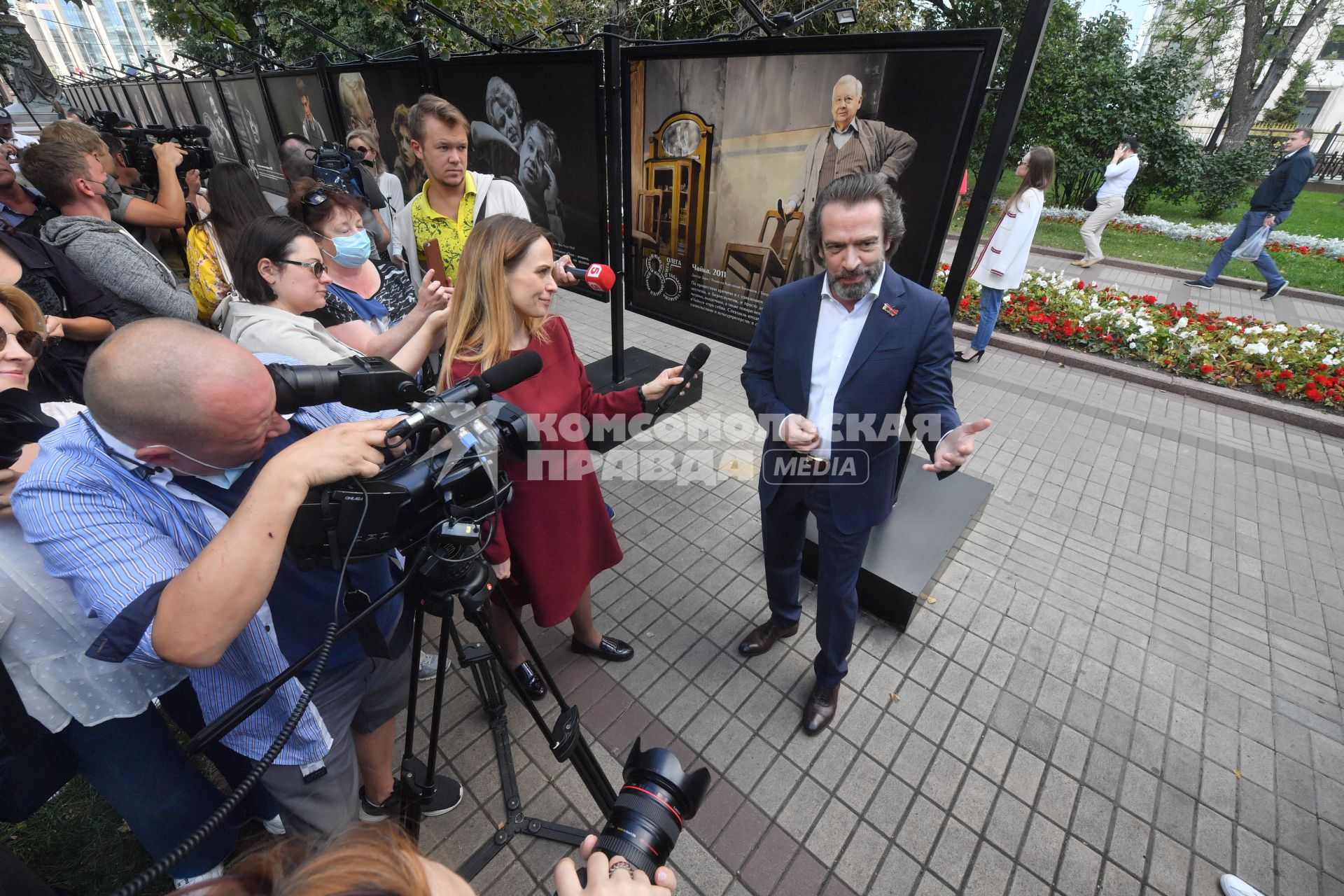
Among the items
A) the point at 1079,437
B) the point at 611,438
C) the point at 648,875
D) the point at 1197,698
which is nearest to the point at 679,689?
the point at 648,875

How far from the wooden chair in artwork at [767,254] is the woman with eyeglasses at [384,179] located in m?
2.60

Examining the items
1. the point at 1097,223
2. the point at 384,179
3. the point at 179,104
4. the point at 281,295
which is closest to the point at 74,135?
the point at 384,179

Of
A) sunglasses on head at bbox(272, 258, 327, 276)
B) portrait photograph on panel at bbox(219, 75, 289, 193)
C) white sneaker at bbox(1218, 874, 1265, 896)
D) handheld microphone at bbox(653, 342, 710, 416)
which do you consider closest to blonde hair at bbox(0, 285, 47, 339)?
sunglasses on head at bbox(272, 258, 327, 276)

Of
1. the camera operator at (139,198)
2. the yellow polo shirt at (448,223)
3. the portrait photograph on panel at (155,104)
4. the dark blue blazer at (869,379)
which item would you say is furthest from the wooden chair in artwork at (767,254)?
the portrait photograph on panel at (155,104)

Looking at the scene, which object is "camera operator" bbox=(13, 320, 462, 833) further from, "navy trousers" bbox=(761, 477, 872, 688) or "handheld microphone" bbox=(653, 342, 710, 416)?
"navy trousers" bbox=(761, 477, 872, 688)

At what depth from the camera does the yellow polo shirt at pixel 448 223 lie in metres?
3.78

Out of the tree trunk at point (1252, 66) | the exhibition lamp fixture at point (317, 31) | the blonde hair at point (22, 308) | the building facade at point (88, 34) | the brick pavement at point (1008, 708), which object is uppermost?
the building facade at point (88, 34)

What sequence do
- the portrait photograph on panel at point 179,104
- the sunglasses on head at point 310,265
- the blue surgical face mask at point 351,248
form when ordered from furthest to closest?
the portrait photograph on panel at point 179,104 < the blue surgical face mask at point 351,248 < the sunglasses on head at point 310,265

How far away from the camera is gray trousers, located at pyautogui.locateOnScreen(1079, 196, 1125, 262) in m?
9.88

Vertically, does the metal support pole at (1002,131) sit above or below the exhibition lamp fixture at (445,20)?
below

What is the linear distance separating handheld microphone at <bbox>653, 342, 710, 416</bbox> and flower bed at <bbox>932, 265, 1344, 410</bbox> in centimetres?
683

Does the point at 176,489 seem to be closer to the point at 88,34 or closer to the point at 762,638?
the point at 762,638

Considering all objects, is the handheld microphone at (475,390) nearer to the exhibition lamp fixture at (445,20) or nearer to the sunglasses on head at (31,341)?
the sunglasses on head at (31,341)

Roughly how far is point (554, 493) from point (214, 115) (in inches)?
596
